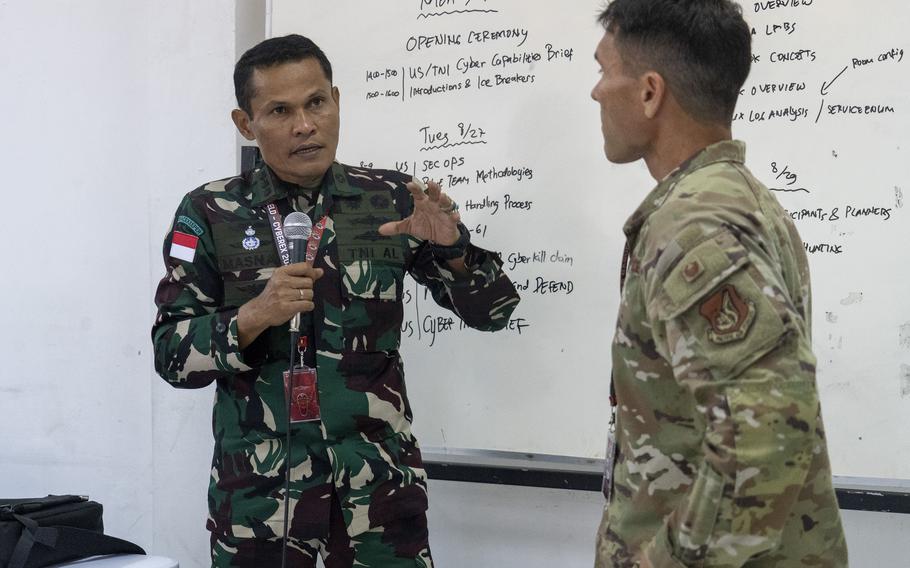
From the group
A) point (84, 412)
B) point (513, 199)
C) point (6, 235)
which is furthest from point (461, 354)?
point (6, 235)

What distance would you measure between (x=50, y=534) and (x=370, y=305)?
0.95m

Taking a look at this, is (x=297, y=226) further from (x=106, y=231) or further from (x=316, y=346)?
(x=106, y=231)

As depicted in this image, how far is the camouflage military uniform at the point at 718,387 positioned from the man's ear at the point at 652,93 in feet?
0.30

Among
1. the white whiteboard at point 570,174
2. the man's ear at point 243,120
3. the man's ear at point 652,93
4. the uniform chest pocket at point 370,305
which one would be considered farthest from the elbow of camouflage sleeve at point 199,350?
the man's ear at point 652,93

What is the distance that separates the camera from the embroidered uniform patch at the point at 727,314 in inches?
42.8

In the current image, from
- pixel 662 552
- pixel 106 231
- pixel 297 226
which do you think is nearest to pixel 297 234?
pixel 297 226

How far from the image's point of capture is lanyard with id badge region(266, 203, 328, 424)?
190cm

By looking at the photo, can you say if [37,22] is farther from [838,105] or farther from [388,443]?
[838,105]

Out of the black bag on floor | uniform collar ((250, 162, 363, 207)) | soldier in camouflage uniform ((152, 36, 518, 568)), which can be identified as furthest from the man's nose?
the black bag on floor

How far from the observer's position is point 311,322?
200cm

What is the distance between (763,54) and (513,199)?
0.69 meters

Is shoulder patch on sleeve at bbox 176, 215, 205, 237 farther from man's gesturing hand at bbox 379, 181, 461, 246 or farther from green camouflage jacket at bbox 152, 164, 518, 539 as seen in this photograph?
man's gesturing hand at bbox 379, 181, 461, 246

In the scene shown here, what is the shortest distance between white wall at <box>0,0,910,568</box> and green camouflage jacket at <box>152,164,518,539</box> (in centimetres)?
89

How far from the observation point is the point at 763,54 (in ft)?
Result: 7.39
